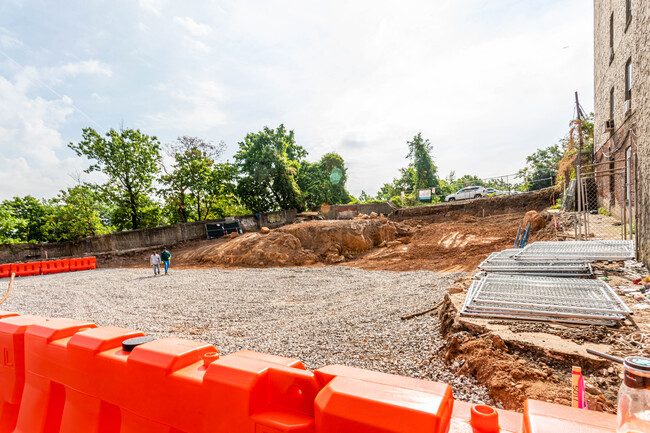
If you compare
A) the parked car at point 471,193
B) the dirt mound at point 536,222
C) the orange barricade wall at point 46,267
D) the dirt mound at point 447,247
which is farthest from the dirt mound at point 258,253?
the parked car at point 471,193

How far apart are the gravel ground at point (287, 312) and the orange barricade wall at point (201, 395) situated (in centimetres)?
215

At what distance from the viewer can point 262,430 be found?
4.99 feet

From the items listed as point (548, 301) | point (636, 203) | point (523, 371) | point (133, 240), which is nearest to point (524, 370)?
point (523, 371)

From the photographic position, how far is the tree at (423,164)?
126 ft

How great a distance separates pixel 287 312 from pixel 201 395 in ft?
20.7

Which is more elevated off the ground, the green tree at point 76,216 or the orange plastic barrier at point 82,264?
the green tree at point 76,216

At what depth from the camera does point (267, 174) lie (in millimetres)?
29125

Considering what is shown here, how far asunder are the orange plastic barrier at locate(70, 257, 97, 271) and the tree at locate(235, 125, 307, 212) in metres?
13.3

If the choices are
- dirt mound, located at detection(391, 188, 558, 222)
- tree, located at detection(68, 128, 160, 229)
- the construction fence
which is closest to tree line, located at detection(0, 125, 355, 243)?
tree, located at detection(68, 128, 160, 229)

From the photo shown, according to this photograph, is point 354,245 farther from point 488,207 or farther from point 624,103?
point 624,103

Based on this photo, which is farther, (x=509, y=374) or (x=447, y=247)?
(x=447, y=247)

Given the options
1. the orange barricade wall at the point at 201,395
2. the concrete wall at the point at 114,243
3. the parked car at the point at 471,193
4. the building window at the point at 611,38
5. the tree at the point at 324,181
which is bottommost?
the concrete wall at the point at 114,243

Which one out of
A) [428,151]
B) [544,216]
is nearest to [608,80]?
[544,216]

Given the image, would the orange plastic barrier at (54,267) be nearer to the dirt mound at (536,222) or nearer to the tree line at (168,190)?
the tree line at (168,190)
